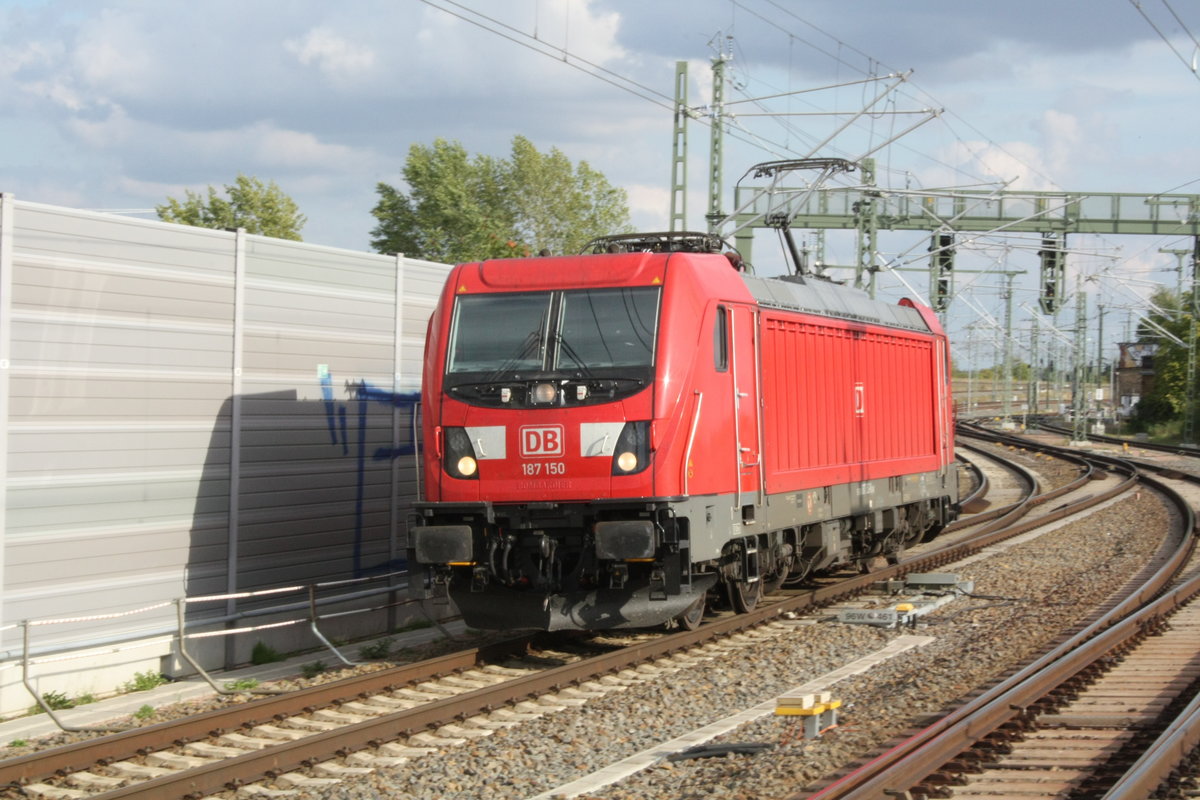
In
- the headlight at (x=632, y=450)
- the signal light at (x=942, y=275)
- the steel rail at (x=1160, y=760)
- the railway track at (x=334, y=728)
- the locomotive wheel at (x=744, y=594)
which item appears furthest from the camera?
the signal light at (x=942, y=275)

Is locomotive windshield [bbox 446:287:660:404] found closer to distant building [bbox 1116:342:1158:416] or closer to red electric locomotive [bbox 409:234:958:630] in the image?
red electric locomotive [bbox 409:234:958:630]

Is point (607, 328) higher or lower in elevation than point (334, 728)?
higher

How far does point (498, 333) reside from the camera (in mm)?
11359

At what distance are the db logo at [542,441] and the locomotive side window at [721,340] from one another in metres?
1.62

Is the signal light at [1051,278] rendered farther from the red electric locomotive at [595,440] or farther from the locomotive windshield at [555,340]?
the locomotive windshield at [555,340]

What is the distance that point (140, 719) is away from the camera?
9.41 m

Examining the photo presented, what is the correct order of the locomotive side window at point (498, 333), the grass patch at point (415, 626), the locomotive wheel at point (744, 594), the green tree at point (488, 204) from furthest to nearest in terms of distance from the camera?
1. the green tree at point (488, 204)
2. the grass patch at point (415, 626)
3. the locomotive wheel at point (744, 594)
4. the locomotive side window at point (498, 333)

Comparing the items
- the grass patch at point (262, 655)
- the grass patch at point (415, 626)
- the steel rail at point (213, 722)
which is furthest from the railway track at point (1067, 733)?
the grass patch at point (415, 626)

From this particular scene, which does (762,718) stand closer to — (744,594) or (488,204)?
(744,594)

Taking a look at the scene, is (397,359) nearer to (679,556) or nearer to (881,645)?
(679,556)

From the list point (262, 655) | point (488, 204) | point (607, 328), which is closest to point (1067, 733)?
point (607, 328)

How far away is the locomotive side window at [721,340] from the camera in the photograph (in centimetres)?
1148

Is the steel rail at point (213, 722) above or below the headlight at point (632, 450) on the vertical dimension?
below

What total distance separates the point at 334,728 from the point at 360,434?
5.24 m
